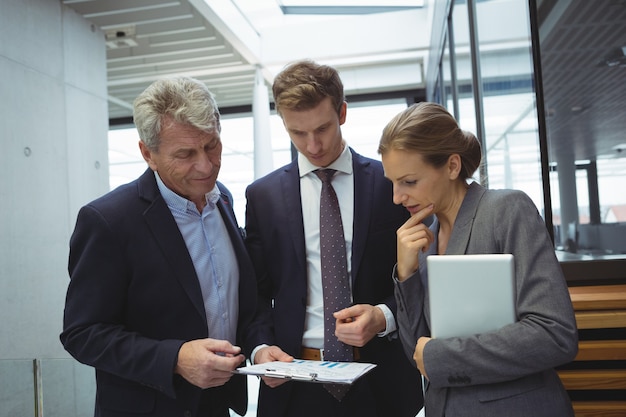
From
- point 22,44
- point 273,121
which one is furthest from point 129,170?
point 22,44

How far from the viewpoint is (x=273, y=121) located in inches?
473

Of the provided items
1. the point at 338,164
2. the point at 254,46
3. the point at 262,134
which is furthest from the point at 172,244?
the point at 262,134

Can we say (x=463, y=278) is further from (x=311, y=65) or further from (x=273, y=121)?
(x=273, y=121)

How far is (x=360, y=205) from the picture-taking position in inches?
80.7

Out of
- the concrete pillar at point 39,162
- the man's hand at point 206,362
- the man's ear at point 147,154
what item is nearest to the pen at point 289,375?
the man's hand at point 206,362

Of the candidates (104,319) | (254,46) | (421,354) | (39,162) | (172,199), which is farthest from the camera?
(254,46)

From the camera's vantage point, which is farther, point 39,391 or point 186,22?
point 186,22

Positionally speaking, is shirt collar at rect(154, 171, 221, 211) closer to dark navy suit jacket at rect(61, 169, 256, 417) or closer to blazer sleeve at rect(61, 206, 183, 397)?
dark navy suit jacket at rect(61, 169, 256, 417)

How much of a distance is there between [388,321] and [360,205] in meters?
0.44

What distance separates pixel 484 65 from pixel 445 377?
115 inches

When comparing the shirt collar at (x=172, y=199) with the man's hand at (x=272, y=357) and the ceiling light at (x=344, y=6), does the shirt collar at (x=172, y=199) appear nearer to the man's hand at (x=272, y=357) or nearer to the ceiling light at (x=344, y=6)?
the man's hand at (x=272, y=357)

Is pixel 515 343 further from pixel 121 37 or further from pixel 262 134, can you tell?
pixel 262 134

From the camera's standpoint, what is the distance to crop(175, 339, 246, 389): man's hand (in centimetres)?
158

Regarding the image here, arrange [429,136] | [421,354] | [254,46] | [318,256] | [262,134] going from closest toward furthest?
[421,354]
[429,136]
[318,256]
[254,46]
[262,134]
